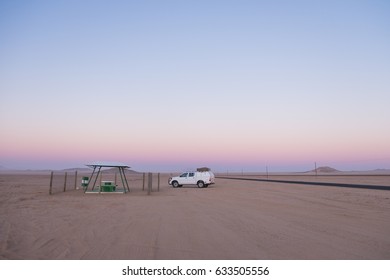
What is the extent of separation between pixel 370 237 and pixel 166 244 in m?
5.64

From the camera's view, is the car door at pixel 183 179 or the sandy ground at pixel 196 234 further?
the car door at pixel 183 179

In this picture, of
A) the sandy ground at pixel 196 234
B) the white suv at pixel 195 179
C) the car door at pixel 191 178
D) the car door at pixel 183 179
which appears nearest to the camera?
the sandy ground at pixel 196 234

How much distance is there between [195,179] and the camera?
39062mm

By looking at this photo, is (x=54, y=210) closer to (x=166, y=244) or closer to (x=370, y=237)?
(x=166, y=244)

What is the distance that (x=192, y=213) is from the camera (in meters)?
15.1

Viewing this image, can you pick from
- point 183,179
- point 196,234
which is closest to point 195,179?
point 183,179

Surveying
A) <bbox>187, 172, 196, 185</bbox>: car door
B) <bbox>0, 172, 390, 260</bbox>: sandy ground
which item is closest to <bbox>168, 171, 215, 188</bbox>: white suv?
<bbox>187, 172, 196, 185</bbox>: car door

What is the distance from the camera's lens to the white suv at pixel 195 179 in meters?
38.4

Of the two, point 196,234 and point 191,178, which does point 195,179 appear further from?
point 196,234

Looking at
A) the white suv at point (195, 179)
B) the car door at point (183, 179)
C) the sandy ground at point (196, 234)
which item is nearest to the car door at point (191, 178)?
the white suv at point (195, 179)

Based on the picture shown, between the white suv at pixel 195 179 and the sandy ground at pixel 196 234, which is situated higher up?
the white suv at pixel 195 179

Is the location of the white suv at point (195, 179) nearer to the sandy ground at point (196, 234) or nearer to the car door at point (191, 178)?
the car door at point (191, 178)

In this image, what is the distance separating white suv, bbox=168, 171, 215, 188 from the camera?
38406 millimetres
